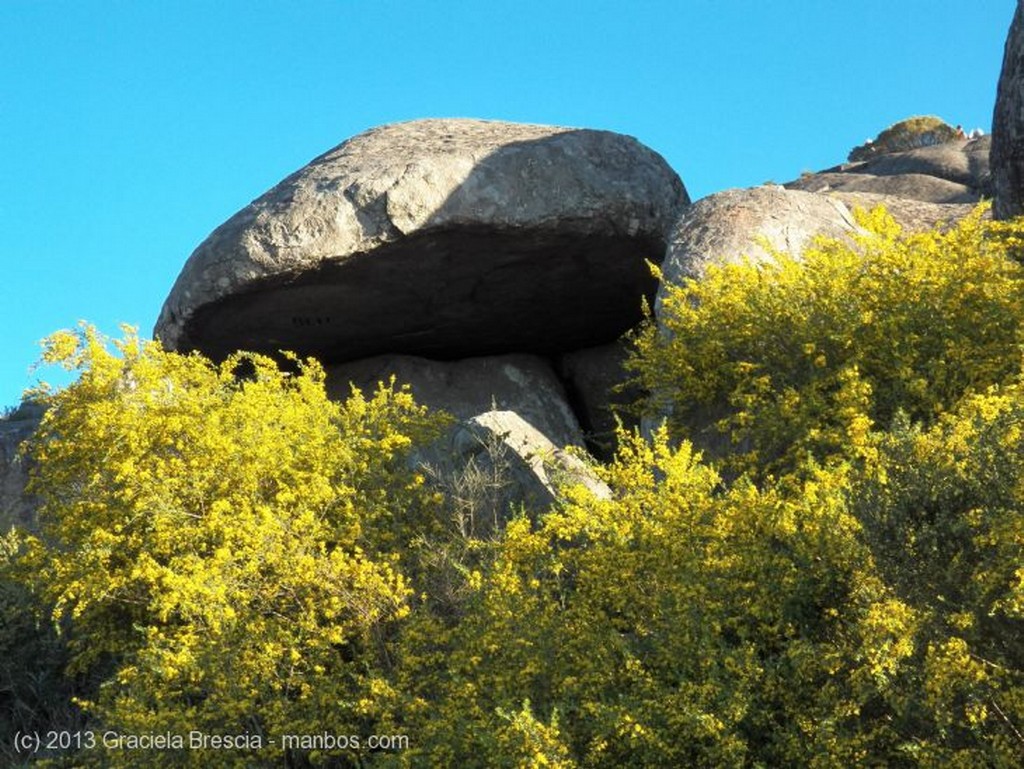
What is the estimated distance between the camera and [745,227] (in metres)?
12.9

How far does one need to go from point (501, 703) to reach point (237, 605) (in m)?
2.75

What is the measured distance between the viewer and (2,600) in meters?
12.1

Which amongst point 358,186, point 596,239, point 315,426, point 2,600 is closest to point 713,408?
point 315,426

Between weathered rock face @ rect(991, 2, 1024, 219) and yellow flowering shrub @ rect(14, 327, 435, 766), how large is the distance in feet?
18.1

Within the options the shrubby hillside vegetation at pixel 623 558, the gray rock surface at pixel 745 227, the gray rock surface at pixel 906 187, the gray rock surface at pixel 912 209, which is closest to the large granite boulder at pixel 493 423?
the shrubby hillside vegetation at pixel 623 558

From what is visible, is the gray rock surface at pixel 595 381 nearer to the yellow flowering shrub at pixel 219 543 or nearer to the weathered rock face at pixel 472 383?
the weathered rock face at pixel 472 383

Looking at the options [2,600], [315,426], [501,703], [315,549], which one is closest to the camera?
[501,703]

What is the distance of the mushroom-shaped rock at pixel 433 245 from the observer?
14.6 m

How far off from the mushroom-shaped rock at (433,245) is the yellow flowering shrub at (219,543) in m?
2.72

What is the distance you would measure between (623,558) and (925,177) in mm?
12361

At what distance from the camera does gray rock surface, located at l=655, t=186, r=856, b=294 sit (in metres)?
12.7

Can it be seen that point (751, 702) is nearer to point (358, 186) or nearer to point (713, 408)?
point (713, 408)

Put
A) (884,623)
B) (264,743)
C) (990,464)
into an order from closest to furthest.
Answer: (884,623) → (990,464) → (264,743)

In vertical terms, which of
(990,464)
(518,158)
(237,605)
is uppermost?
(518,158)
